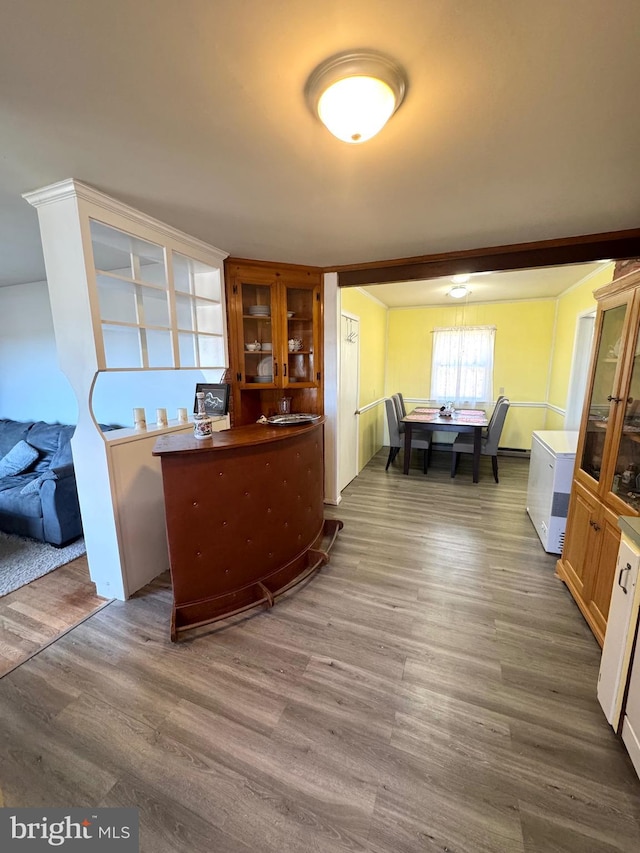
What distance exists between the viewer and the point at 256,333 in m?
3.28

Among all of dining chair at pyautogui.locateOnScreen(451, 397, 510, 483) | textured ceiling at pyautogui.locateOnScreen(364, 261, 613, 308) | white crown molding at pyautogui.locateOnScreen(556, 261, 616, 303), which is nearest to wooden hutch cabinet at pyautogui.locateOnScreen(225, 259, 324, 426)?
textured ceiling at pyautogui.locateOnScreen(364, 261, 613, 308)

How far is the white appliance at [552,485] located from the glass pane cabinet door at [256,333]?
2.53 meters

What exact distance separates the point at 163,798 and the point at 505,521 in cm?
328

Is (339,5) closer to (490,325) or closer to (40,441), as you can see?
(40,441)

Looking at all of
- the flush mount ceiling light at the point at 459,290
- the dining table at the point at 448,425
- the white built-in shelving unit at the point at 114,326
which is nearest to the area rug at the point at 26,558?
the white built-in shelving unit at the point at 114,326

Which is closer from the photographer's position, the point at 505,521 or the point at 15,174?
the point at 15,174

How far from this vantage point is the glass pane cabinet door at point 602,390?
2016mm

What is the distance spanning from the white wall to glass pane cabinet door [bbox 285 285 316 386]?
275 centimetres

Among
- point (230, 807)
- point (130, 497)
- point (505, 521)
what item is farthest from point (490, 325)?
point (230, 807)

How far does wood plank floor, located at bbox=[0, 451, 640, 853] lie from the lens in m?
1.17

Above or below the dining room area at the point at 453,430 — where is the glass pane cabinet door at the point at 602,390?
above

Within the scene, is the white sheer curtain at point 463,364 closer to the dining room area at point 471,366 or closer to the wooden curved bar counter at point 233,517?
the dining room area at point 471,366

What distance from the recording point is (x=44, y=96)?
1.20 m

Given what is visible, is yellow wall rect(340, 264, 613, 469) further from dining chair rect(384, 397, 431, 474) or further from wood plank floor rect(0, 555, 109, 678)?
wood plank floor rect(0, 555, 109, 678)
